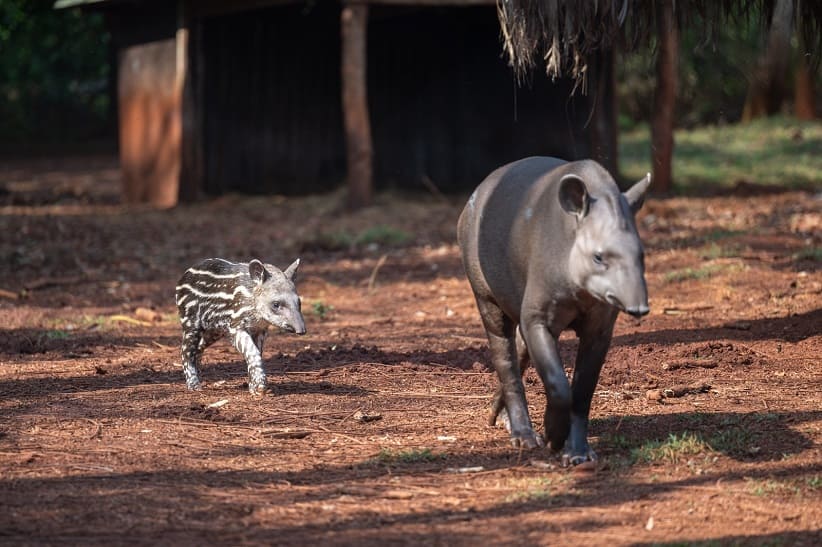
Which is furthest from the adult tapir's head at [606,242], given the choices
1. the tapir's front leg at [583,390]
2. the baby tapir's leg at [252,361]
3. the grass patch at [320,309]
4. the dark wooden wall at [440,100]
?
the dark wooden wall at [440,100]

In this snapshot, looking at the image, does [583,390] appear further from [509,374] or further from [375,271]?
[375,271]

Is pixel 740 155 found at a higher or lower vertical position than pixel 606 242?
lower

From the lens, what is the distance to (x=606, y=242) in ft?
17.8

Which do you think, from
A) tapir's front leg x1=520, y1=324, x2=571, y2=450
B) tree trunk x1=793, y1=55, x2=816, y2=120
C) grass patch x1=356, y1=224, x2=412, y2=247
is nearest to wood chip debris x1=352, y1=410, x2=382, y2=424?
tapir's front leg x1=520, y1=324, x2=571, y2=450

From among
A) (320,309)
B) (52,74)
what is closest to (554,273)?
(320,309)

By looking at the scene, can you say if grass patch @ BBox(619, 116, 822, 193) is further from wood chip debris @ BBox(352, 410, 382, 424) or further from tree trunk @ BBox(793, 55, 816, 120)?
wood chip debris @ BBox(352, 410, 382, 424)

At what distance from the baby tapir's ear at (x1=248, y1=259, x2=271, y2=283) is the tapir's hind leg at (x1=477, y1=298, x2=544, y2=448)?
5.09 ft

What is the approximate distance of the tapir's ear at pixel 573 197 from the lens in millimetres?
5562

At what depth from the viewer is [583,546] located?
480cm

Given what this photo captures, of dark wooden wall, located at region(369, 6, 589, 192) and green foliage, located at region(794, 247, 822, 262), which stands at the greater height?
dark wooden wall, located at region(369, 6, 589, 192)

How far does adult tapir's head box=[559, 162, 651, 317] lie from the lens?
532 centimetres

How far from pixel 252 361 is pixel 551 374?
238cm

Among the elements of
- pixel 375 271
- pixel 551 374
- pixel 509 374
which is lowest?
pixel 375 271

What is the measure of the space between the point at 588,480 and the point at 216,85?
14786mm
